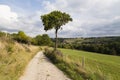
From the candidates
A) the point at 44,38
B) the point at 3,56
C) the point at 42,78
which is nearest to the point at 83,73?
the point at 42,78

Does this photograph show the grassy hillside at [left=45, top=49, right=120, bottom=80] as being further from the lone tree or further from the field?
the lone tree

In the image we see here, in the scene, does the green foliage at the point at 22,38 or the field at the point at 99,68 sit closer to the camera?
the field at the point at 99,68

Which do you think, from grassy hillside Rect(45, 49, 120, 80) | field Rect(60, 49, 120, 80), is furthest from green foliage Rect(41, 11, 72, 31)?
field Rect(60, 49, 120, 80)

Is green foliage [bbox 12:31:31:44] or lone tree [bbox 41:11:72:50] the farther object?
green foliage [bbox 12:31:31:44]

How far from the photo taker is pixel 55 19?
31.2 meters

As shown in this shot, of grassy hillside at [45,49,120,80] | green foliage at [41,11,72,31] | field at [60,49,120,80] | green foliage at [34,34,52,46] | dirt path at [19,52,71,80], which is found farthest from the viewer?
green foliage at [34,34,52,46]

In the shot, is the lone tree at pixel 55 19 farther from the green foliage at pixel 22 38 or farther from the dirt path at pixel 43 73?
the green foliage at pixel 22 38

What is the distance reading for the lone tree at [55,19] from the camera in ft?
103

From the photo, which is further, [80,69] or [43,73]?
[80,69]

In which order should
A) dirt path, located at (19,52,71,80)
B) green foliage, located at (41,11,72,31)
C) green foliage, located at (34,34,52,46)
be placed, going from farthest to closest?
green foliage, located at (34,34,52,46) → green foliage, located at (41,11,72,31) → dirt path, located at (19,52,71,80)

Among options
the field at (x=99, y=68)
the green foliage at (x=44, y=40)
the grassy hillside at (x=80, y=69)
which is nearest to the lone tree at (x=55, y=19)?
the grassy hillside at (x=80, y=69)

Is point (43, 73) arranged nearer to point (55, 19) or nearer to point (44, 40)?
point (55, 19)

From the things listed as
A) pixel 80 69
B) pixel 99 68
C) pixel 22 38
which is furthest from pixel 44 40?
pixel 80 69

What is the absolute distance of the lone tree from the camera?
31.4 meters
